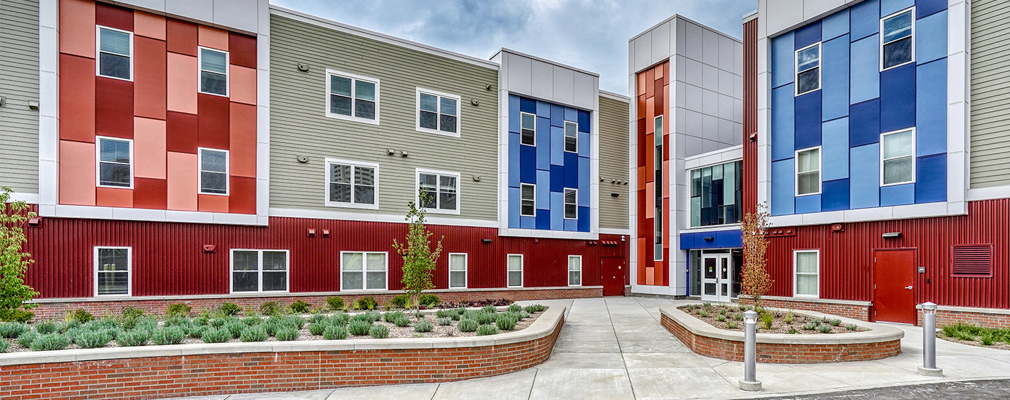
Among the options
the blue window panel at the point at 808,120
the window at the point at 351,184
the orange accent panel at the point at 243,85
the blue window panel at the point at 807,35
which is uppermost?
the blue window panel at the point at 807,35

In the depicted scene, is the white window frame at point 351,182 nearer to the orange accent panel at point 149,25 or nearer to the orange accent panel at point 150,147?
the orange accent panel at point 150,147

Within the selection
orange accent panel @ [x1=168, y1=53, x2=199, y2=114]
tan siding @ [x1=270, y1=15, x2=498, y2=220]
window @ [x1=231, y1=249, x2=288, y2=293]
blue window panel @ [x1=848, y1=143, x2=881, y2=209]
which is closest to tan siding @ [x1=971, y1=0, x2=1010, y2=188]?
blue window panel @ [x1=848, y1=143, x2=881, y2=209]


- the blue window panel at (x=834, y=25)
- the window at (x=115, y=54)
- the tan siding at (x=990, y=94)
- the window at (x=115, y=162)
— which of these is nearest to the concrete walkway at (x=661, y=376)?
the tan siding at (x=990, y=94)

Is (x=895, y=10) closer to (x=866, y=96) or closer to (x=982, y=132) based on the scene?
(x=866, y=96)

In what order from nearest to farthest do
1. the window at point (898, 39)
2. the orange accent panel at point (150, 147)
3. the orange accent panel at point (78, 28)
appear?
the orange accent panel at point (78, 28)
the window at point (898, 39)
the orange accent panel at point (150, 147)

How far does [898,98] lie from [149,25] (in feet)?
74.0

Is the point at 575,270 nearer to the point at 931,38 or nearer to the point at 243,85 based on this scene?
the point at 931,38

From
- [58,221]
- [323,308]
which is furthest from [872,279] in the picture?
[58,221]

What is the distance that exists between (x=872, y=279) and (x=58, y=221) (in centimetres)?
2344

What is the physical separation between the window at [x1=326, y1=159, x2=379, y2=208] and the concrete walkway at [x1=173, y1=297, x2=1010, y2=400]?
10961 mm

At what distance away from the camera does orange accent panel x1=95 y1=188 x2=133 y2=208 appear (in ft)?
53.5

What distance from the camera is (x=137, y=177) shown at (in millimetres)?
16859

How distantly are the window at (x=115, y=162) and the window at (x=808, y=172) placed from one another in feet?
69.9

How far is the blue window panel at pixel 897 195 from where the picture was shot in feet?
52.3
